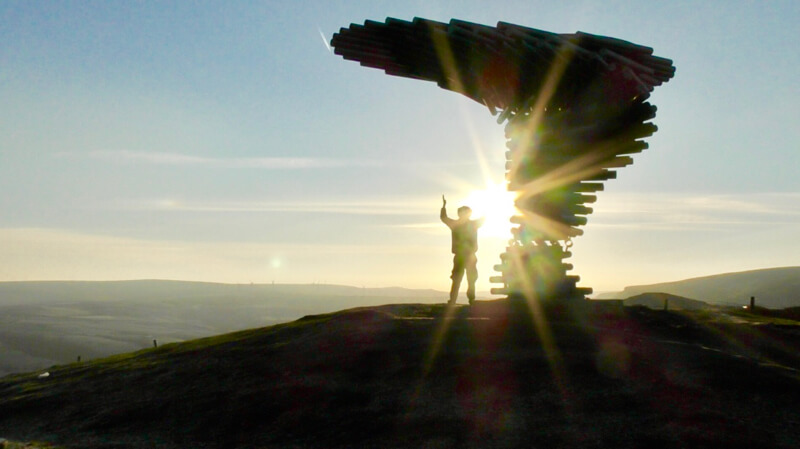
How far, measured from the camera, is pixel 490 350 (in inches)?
466

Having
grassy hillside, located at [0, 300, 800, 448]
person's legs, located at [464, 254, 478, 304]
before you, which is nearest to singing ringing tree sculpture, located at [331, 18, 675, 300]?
person's legs, located at [464, 254, 478, 304]

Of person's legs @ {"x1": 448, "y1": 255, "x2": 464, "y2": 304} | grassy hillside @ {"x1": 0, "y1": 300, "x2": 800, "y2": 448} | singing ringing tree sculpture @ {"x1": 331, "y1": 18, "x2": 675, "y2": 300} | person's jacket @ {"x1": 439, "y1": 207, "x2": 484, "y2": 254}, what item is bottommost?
grassy hillside @ {"x1": 0, "y1": 300, "x2": 800, "y2": 448}

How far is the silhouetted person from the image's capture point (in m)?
17.3

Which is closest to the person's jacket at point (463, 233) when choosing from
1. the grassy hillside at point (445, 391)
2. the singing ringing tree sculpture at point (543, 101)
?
the singing ringing tree sculpture at point (543, 101)

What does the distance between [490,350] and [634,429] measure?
4.33m

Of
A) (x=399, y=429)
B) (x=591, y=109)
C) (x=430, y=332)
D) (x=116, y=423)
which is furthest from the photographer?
(x=591, y=109)

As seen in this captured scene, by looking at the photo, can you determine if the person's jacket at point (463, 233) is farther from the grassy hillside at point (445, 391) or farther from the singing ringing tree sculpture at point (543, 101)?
the grassy hillside at point (445, 391)

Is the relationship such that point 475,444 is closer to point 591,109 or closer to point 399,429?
point 399,429

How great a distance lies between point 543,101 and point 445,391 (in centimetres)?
965

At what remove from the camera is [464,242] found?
56.7 feet

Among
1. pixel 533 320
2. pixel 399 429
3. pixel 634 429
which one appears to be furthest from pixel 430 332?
pixel 634 429

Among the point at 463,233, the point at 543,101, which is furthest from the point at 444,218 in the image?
the point at 543,101

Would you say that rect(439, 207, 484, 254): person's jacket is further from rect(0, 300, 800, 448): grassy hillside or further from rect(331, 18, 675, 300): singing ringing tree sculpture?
rect(0, 300, 800, 448): grassy hillside

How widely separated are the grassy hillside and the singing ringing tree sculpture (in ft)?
7.51
